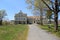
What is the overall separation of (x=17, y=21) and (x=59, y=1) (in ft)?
291

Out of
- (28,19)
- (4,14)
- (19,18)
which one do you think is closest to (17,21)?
(19,18)

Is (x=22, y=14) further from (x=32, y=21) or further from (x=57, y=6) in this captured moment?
(x=57, y=6)

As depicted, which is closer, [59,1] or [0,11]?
[59,1]

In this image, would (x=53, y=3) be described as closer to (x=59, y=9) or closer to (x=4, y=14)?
(x=59, y=9)

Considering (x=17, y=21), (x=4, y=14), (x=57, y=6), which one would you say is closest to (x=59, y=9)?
(x=57, y=6)

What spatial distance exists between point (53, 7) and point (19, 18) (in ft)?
294

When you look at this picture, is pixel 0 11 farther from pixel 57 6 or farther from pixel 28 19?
pixel 57 6

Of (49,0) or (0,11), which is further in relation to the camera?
(0,11)

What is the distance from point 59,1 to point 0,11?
4141 inches

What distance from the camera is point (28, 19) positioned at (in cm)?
12394

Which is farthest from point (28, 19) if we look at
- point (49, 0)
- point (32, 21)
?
point (49, 0)

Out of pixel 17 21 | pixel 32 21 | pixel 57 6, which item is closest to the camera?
pixel 57 6

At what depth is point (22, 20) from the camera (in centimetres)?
11794

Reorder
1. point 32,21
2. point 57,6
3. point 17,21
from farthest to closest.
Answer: point 32,21 < point 17,21 < point 57,6
